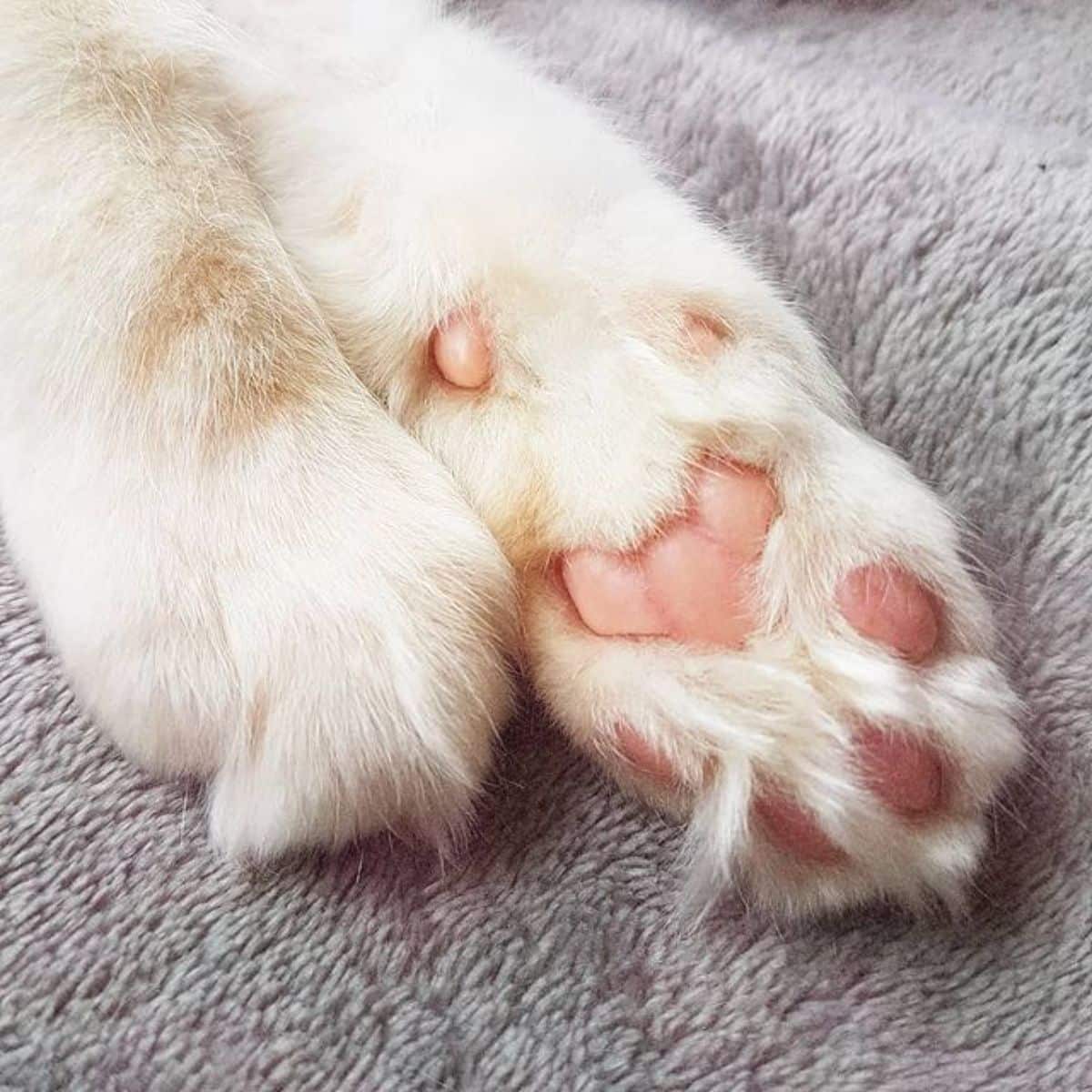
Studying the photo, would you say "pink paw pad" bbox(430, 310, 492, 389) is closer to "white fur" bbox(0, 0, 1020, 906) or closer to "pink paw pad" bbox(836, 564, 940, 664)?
"white fur" bbox(0, 0, 1020, 906)

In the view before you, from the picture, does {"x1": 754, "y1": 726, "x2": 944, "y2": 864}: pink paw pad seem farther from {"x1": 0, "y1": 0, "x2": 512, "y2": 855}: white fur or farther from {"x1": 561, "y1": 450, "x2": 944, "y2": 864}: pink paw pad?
{"x1": 0, "y1": 0, "x2": 512, "y2": 855}: white fur

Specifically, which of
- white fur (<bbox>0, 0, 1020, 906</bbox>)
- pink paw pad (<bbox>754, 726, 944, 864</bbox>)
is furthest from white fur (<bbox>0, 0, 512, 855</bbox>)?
pink paw pad (<bbox>754, 726, 944, 864</bbox>)

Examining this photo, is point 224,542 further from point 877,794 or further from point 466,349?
point 877,794

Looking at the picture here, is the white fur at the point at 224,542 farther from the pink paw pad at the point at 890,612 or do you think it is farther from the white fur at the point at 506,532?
the pink paw pad at the point at 890,612

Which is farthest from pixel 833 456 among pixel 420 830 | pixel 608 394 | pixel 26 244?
pixel 26 244

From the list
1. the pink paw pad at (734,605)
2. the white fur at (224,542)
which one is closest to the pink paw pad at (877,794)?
the pink paw pad at (734,605)

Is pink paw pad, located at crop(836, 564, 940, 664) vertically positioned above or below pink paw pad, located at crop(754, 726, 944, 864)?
above

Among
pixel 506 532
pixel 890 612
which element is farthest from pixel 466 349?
pixel 890 612
